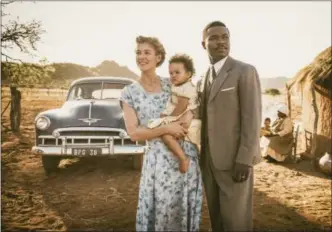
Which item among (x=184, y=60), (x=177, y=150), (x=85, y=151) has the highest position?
(x=184, y=60)

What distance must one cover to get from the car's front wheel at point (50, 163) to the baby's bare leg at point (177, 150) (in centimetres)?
449

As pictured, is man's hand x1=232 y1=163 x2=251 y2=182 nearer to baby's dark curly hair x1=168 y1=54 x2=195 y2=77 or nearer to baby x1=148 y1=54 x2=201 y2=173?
baby x1=148 y1=54 x2=201 y2=173

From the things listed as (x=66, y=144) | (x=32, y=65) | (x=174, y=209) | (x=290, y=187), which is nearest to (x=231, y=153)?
(x=174, y=209)

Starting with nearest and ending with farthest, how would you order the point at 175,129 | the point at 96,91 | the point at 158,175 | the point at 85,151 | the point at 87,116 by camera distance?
1. the point at 175,129
2. the point at 158,175
3. the point at 85,151
4. the point at 87,116
5. the point at 96,91

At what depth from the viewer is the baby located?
84.6 inches

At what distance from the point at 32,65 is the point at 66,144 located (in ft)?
13.7

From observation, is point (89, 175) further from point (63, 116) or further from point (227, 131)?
point (227, 131)

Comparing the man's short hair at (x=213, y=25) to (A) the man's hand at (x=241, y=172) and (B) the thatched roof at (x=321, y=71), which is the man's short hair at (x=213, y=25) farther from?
(B) the thatched roof at (x=321, y=71)

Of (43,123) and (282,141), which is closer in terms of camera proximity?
(43,123)

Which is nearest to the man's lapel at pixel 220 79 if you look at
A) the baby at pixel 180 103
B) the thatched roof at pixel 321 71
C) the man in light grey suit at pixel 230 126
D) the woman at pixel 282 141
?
the man in light grey suit at pixel 230 126

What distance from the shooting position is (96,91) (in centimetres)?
625

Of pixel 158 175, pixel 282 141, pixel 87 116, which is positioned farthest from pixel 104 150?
pixel 282 141

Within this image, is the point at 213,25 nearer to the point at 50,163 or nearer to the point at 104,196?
the point at 104,196

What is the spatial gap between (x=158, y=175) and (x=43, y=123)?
375cm
